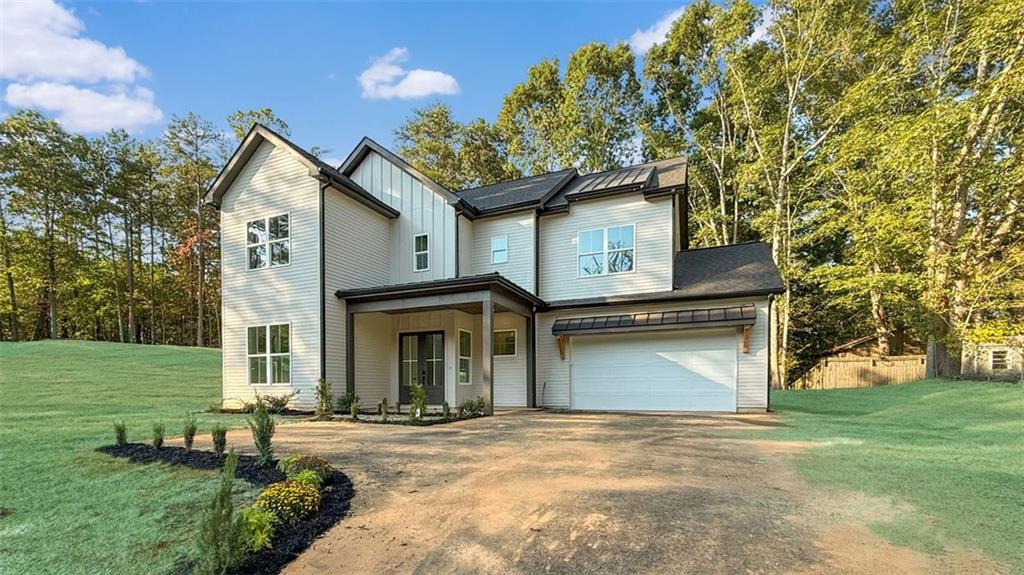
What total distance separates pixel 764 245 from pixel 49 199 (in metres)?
37.4

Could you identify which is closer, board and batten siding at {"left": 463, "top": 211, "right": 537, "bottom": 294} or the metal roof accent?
the metal roof accent

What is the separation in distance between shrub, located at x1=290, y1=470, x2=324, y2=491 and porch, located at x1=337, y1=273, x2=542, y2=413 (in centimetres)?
636

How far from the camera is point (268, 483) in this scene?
173 inches

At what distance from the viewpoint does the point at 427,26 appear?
42.9 feet

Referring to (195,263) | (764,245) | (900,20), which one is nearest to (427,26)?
(764,245)

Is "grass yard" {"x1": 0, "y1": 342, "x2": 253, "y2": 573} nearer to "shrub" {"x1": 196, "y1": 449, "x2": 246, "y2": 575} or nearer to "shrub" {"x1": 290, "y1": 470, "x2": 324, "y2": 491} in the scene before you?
"shrub" {"x1": 196, "y1": 449, "x2": 246, "y2": 575}

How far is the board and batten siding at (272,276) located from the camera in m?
11.1

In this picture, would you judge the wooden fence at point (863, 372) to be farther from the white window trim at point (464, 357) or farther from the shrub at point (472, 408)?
the shrub at point (472, 408)

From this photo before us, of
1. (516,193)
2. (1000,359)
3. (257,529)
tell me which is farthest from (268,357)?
(1000,359)

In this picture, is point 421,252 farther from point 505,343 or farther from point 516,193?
point 516,193

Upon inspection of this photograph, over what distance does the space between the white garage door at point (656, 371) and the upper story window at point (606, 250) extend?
1.89m

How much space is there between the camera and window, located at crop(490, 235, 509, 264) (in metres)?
13.3

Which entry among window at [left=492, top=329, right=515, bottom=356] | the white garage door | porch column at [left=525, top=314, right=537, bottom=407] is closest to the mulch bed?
porch column at [left=525, top=314, right=537, bottom=407]

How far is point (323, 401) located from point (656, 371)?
802 cm
